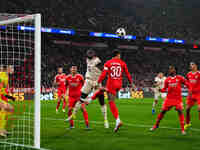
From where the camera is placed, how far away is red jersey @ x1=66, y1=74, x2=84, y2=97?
1030cm

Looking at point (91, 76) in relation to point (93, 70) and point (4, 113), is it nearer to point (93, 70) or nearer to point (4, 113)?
point (93, 70)

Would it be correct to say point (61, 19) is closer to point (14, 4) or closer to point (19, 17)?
point (14, 4)

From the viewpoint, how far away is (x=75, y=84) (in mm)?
10367

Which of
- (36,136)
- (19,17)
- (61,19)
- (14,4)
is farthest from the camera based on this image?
(61,19)

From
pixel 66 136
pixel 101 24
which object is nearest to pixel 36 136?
pixel 66 136

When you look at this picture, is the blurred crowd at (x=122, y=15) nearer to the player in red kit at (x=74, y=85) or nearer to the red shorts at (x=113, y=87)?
the player in red kit at (x=74, y=85)

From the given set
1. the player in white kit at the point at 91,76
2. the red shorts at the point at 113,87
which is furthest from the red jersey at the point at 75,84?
the red shorts at the point at 113,87

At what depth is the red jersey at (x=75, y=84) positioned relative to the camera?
1030 centimetres

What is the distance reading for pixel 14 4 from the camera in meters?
36.4

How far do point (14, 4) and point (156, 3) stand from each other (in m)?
25.7

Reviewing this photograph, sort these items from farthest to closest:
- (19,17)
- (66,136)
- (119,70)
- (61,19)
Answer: (61,19) < (119,70) < (66,136) < (19,17)

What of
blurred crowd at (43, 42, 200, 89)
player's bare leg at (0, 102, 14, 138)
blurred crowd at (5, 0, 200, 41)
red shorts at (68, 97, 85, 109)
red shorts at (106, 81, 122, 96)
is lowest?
player's bare leg at (0, 102, 14, 138)

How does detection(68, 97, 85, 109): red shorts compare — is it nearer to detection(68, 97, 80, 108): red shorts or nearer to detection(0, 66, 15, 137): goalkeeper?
detection(68, 97, 80, 108): red shorts

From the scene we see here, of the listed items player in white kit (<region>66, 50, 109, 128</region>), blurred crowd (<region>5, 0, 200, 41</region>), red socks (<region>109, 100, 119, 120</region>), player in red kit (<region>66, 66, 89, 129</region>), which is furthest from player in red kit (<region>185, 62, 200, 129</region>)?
blurred crowd (<region>5, 0, 200, 41</region>)
